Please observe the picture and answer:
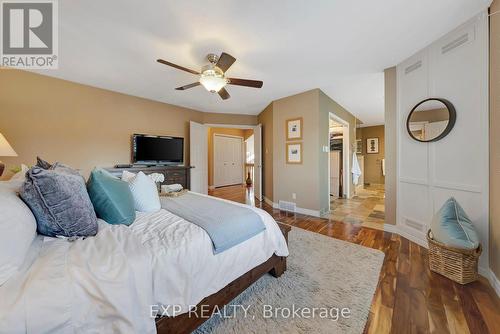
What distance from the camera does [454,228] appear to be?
1.76 m

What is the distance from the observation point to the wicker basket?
1.64 metres

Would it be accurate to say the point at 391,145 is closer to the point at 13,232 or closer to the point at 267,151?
the point at 267,151

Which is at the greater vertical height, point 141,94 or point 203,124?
point 141,94

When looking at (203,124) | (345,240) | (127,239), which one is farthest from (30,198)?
(203,124)

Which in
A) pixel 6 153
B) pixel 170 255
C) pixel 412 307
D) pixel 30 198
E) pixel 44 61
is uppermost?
pixel 44 61

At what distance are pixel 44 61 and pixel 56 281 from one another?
330cm

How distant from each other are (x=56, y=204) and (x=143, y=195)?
69 centimetres

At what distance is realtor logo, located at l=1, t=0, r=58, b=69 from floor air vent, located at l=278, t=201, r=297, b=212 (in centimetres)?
411

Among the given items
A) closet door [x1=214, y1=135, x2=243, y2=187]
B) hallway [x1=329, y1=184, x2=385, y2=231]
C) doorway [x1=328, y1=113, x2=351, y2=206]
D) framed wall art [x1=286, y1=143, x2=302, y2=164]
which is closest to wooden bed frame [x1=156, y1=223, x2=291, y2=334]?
hallway [x1=329, y1=184, x2=385, y2=231]

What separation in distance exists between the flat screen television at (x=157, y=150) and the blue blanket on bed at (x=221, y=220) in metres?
2.50

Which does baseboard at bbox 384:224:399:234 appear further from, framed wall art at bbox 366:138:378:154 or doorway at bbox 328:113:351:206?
framed wall art at bbox 366:138:378:154

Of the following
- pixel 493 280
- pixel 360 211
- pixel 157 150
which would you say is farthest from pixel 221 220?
pixel 360 211

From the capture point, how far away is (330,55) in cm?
247

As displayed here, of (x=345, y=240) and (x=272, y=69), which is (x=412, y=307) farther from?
(x=272, y=69)
